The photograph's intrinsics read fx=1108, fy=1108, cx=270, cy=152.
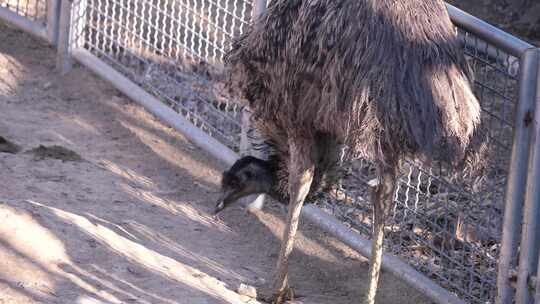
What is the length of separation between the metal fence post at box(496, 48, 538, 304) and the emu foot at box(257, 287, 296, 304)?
1016 mm

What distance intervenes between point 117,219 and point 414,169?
1554 millimetres

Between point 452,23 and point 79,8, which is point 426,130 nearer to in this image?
point 452,23

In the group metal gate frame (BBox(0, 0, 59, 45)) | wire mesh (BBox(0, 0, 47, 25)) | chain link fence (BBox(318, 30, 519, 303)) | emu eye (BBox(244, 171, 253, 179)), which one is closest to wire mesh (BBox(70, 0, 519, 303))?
chain link fence (BBox(318, 30, 519, 303))

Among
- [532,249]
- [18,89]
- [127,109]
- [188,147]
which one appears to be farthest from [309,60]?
[18,89]

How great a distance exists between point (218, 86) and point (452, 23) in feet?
7.93

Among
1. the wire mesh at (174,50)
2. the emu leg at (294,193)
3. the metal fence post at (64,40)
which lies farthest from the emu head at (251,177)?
the metal fence post at (64,40)

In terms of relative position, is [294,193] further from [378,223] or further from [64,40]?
[64,40]

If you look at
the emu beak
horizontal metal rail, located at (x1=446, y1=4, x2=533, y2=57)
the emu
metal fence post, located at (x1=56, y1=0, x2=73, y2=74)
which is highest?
horizontal metal rail, located at (x1=446, y1=4, x2=533, y2=57)

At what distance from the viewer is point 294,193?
5.12 m

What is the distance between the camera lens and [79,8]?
7484 millimetres

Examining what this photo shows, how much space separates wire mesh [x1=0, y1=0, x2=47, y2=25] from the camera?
814 cm

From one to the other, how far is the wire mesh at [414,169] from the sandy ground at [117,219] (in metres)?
0.20

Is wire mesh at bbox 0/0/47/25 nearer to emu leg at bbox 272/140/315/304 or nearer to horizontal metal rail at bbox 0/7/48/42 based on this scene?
horizontal metal rail at bbox 0/7/48/42

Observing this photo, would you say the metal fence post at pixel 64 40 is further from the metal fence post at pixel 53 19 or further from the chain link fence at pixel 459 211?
the chain link fence at pixel 459 211
